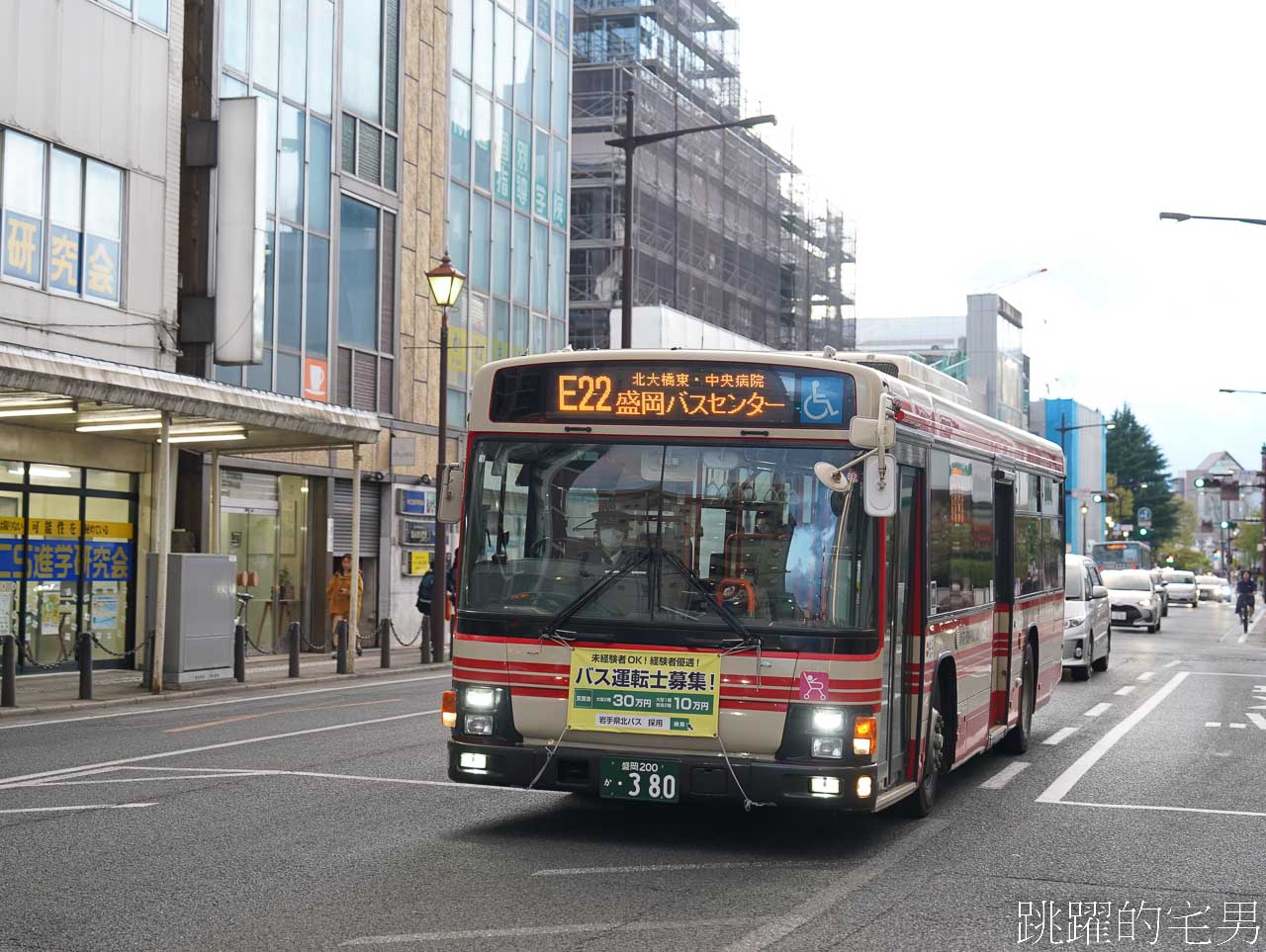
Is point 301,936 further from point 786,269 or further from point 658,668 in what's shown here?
point 786,269

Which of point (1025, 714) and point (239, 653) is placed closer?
point (1025, 714)

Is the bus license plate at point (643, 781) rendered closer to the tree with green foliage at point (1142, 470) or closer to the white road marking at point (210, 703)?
the white road marking at point (210, 703)

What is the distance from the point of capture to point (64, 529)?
77.9 ft

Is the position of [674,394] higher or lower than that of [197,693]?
higher

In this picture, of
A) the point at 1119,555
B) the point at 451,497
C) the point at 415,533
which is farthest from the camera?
the point at 1119,555

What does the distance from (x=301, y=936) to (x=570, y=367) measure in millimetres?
3879

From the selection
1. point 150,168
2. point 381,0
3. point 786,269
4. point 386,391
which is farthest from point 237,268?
point 786,269

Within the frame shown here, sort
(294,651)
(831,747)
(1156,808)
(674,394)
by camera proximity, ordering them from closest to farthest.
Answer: (831,747) < (674,394) < (1156,808) < (294,651)

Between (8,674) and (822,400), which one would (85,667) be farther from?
(822,400)

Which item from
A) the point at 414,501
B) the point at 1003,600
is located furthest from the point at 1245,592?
the point at 1003,600

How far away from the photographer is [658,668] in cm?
895

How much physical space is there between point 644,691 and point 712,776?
60 cm

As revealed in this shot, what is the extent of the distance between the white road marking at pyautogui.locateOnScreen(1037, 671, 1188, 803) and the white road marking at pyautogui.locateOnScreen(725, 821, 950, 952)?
2.31 metres

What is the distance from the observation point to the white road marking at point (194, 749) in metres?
12.2
